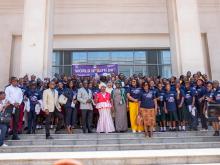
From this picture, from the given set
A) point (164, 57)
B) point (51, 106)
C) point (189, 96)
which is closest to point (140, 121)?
point (189, 96)

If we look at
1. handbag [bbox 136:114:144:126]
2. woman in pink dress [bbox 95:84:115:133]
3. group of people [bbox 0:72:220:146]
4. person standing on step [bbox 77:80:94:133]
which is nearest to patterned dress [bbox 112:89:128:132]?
group of people [bbox 0:72:220:146]

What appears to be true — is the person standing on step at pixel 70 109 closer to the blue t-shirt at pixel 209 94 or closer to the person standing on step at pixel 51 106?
the person standing on step at pixel 51 106

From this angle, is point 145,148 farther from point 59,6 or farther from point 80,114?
point 59,6

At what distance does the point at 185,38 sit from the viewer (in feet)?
42.2

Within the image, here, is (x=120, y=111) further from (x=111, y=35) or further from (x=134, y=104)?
(x=111, y=35)

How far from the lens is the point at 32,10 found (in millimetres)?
12906

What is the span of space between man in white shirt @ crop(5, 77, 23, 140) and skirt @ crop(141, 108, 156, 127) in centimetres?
364

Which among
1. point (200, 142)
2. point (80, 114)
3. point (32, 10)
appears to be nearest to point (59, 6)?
point (32, 10)

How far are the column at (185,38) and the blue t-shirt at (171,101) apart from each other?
8.47 feet

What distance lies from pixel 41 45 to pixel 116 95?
13.4 feet

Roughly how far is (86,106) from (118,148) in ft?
7.51

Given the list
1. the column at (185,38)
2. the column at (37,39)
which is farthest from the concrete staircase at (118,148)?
the column at (185,38)

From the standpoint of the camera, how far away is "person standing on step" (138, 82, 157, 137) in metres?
9.39

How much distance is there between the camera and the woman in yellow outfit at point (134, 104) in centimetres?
997
